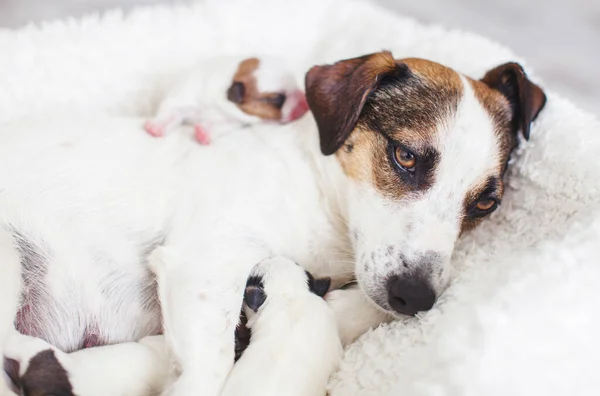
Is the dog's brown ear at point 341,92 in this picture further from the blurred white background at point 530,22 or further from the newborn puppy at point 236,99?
the blurred white background at point 530,22

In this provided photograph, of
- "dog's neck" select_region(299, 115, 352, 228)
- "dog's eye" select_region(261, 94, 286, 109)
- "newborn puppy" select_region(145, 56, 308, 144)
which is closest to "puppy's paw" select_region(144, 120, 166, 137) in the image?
"newborn puppy" select_region(145, 56, 308, 144)

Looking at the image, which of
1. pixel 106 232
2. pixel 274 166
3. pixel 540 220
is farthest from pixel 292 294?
pixel 540 220

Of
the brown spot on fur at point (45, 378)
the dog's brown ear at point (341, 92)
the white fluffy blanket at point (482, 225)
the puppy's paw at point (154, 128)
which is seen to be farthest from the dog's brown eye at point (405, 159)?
the brown spot on fur at point (45, 378)

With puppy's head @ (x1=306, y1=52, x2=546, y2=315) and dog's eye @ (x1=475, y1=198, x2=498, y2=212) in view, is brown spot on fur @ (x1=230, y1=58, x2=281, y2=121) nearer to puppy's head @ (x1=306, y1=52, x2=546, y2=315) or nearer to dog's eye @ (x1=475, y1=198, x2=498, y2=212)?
puppy's head @ (x1=306, y1=52, x2=546, y2=315)

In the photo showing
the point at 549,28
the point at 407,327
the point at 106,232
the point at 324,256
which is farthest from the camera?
the point at 549,28

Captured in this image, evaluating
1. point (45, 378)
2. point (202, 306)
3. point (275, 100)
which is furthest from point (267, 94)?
point (45, 378)

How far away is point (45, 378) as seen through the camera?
1.41 m

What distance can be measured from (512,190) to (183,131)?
1.11 metres

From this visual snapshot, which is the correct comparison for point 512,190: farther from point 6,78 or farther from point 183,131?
point 6,78

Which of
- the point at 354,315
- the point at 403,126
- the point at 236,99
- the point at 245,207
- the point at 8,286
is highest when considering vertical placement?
the point at 403,126

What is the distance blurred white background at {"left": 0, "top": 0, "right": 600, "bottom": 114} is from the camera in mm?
3484

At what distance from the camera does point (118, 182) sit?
1828 mm

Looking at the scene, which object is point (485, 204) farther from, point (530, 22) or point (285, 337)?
point (530, 22)

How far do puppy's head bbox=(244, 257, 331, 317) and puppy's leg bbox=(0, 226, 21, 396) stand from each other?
59 centimetres
